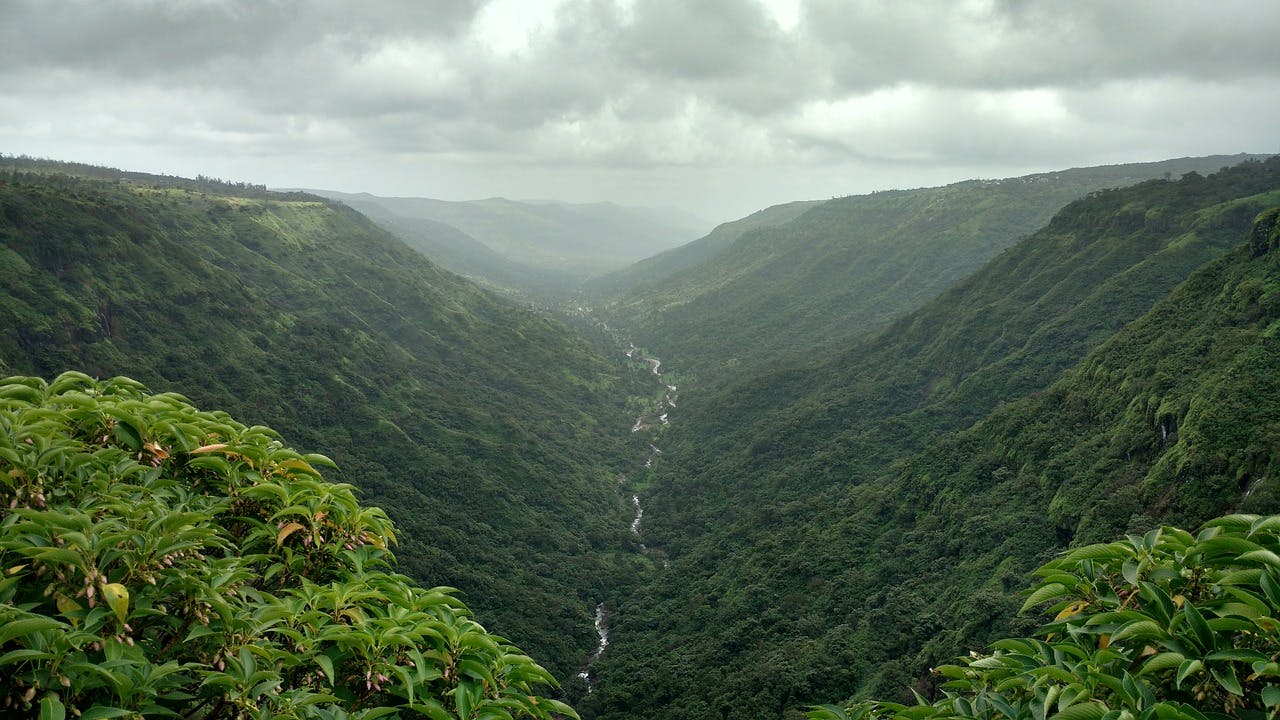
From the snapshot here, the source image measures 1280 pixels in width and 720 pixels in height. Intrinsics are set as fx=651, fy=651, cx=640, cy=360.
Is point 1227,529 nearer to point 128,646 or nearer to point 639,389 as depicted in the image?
point 128,646

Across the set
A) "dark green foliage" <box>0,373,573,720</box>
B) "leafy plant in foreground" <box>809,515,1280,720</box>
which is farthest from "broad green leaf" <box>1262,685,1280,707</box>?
"dark green foliage" <box>0,373,573,720</box>

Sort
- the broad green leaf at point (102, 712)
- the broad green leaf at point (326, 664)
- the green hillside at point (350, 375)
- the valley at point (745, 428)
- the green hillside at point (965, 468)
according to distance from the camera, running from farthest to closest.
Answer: the green hillside at point (350, 375)
the valley at point (745, 428)
the green hillside at point (965, 468)
the broad green leaf at point (326, 664)
the broad green leaf at point (102, 712)

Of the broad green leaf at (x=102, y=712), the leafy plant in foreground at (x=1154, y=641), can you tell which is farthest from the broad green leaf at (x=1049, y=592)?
the broad green leaf at (x=102, y=712)

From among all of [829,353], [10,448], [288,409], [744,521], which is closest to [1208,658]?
[10,448]

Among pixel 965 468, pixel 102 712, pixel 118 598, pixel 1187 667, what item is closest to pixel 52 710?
pixel 102 712

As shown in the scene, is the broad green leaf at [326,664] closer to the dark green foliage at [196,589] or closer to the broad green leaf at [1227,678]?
the dark green foliage at [196,589]

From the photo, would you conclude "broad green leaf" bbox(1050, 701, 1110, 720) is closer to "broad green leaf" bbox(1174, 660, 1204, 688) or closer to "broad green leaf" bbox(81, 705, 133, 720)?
"broad green leaf" bbox(1174, 660, 1204, 688)
